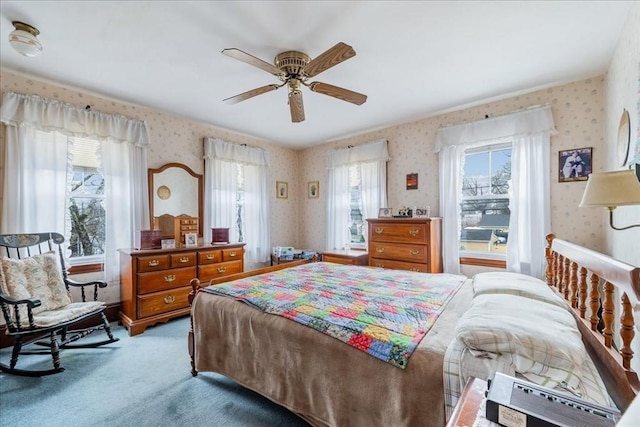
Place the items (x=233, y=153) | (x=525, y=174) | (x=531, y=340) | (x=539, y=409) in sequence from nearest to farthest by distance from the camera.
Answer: (x=539, y=409) → (x=531, y=340) → (x=525, y=174) → (x=233, y=153)

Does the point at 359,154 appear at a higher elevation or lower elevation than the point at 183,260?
higher

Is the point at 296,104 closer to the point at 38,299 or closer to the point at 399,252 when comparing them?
the point at 399,252

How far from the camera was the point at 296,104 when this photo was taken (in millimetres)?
2502

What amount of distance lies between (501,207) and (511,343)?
2.86 meters

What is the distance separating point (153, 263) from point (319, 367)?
2.55m

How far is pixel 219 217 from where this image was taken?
14.0 feet

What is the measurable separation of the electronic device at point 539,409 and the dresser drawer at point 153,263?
3320 mm

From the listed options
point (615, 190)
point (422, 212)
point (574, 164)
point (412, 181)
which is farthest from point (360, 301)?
point (574, 164)

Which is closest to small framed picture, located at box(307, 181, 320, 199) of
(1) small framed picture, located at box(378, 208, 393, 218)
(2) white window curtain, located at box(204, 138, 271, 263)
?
(2) white window curtain, located at box(204, 138, 271, 263)

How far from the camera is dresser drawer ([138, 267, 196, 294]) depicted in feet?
10.1

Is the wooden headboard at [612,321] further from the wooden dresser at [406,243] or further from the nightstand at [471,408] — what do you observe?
the wooden dresser at [406,243]

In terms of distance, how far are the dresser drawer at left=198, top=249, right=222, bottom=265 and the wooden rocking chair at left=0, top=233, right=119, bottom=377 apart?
101cm

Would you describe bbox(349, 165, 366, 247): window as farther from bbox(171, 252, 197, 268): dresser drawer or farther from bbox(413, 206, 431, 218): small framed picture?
bbox(171, 252, 197, 268): dresser drawer

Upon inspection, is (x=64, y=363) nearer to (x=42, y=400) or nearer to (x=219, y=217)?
(x=42, y=400)
